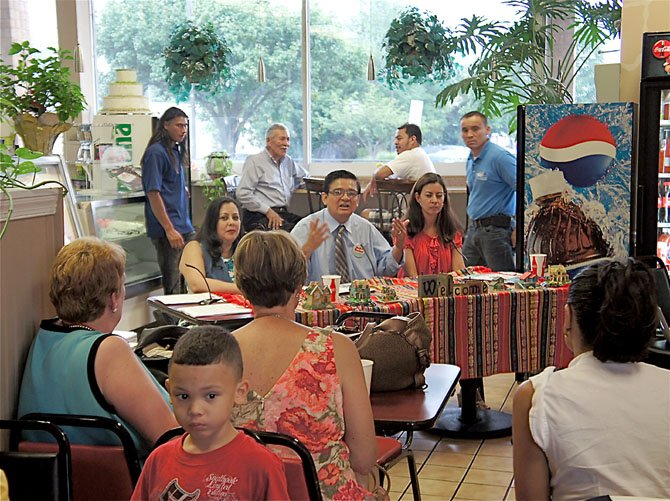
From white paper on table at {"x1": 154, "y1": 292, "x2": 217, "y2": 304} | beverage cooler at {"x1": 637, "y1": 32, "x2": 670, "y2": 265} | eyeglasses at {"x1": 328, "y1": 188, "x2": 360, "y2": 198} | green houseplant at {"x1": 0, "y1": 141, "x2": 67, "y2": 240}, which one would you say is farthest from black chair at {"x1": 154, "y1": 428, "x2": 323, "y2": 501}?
beverage cooler at {"x1": 637, "y1": 32, "x2": 670, "y2": 265}

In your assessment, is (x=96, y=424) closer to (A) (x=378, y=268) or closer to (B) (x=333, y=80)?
(A) (x=378, y=268)

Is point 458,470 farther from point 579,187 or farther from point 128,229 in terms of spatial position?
point 128,229

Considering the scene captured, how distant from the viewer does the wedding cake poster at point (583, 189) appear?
562 centimetres

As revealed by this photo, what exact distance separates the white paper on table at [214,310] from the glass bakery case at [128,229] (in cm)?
223

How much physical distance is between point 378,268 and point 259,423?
297cm

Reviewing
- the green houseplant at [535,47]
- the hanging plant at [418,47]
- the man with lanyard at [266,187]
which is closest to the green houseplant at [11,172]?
the green houseplant at [535,47]

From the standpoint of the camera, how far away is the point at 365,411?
225 cm

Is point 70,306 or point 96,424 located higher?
point 70,306

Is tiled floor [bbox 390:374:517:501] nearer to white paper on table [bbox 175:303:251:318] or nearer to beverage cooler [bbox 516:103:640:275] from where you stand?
white paper on table [bbox 175:303:251:318]

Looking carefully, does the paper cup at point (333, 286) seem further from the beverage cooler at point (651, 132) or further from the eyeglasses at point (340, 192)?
the beverage cooler at point (651, 132)

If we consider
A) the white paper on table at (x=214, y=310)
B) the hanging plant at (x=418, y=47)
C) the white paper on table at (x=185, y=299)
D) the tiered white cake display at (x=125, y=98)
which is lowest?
the white paper on table at (x=214, y=310)

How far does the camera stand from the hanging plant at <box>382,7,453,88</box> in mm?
8164

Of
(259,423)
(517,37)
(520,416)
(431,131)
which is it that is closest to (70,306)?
(259,423)

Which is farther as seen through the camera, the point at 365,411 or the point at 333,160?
the point at 333,160
